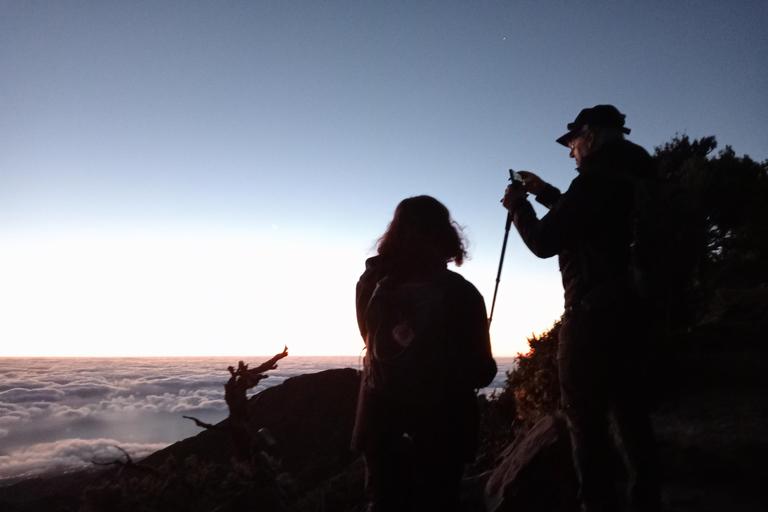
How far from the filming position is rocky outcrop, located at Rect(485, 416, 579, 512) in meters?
4.21

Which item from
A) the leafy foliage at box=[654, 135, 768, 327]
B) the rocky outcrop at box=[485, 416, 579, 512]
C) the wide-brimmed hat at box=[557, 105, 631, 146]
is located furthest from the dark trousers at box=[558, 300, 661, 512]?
the leafy foliage at box=[654, 135, 768, 327]

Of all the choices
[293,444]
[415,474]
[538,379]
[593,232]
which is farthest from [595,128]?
[293,444]

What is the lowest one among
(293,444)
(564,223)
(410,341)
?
(293,444)

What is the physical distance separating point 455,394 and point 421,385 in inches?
6.8

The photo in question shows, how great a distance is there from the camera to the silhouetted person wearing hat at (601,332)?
2.27m

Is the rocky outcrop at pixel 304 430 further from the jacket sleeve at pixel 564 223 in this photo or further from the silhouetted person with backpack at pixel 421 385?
the jacket sleeve at pixel 564 223

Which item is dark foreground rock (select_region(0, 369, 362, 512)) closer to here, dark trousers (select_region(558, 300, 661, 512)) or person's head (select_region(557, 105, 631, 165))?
dark trousers (select_region(558, 300, 661, 512))

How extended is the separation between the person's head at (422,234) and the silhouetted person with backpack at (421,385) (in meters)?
0.09

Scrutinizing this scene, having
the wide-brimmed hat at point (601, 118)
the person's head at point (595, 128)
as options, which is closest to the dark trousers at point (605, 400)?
the person's head at point (595, 128)

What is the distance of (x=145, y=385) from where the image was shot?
53031 millimetres

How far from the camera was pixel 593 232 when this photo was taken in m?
2.37

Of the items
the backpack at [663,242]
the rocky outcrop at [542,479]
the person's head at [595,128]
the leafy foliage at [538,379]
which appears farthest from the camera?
the leafy foliage at [538,379]

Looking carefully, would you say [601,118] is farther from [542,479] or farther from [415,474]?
[542,479]

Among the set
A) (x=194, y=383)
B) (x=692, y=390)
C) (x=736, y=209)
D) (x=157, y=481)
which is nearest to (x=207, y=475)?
(x=157, y=481)
